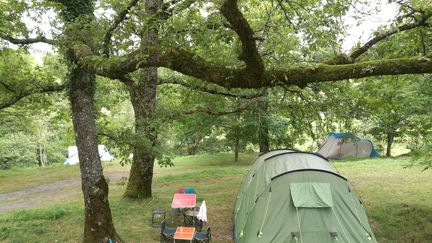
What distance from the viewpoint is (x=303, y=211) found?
264 inches

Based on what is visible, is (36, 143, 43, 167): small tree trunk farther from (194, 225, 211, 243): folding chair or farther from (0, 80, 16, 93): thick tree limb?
(194, 225, 211, 243): folding chair

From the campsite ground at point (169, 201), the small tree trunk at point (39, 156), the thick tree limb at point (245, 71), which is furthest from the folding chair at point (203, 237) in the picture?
the small tree trunk at point (39, 156)

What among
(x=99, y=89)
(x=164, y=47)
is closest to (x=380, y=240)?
(x=164, y=47)

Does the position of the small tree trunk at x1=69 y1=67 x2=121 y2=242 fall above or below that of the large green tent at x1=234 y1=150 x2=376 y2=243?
above

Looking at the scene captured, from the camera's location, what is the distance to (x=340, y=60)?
5520mm

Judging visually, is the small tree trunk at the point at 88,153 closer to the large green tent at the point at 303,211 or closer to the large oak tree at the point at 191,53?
the large oak tree at the point at 191,53

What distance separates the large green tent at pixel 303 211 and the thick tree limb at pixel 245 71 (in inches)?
108

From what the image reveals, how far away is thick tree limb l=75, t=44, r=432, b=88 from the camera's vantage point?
444cm

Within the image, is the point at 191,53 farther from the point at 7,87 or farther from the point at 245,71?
the point at 7,87

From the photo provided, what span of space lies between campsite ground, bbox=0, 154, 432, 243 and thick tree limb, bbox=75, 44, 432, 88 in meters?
4.56

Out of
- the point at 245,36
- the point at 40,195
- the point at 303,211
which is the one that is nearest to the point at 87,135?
the point at 245,36

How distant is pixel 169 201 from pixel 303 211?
5.72 meters

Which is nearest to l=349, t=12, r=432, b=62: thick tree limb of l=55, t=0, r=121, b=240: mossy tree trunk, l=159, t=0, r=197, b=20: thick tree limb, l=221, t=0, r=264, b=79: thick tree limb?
l=221, t=0, r=264, b=79: thick tree limb

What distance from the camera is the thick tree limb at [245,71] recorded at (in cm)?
444
